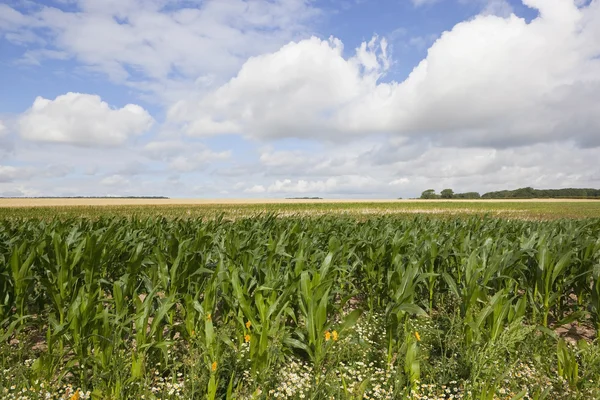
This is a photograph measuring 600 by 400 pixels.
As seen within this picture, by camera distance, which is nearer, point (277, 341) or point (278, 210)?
point (277, 341)

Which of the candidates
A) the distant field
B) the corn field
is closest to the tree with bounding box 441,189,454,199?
the distant field

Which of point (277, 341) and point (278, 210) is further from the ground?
point (278, 210)

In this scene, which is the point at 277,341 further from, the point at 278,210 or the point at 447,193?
the point at 447,193

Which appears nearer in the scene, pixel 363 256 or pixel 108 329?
pixel 108 329

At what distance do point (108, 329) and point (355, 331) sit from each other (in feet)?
9.92

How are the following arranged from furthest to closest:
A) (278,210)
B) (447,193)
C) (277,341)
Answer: (447,193)
(278,210)
(277,341)

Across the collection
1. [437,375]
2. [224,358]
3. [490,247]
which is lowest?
[437,375]

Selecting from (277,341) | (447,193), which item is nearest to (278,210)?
(277,341)

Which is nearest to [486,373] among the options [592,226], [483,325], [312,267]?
[483,325]

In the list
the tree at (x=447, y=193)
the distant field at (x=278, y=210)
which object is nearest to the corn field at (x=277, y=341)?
the distant field at (x=278, y=210)

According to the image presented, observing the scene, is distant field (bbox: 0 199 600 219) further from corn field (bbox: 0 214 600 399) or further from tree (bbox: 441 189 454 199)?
tree (bbox: 441 189 454 199)

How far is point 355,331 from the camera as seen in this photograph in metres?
5.04

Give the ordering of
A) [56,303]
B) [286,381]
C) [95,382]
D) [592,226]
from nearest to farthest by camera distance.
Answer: [95,382], [286,381], [56,303], [592,226]

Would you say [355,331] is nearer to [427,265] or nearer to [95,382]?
[427,265]
